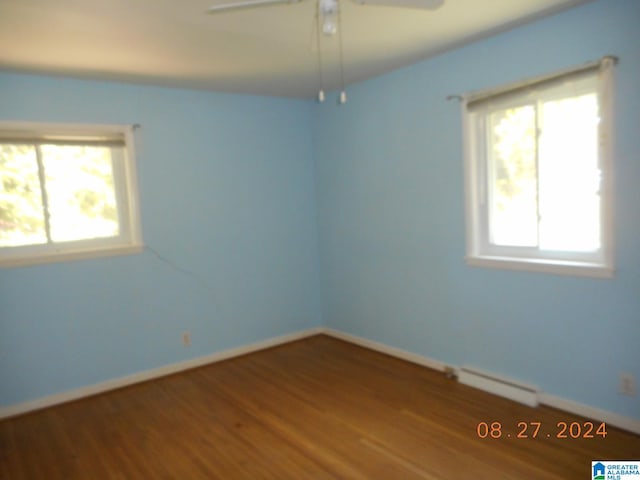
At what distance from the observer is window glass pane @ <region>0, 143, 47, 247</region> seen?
3.08m

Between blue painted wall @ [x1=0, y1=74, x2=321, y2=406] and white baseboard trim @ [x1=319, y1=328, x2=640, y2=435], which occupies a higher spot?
blue painted wall @ [x1=0, y1=74, x2=321, y2=406]

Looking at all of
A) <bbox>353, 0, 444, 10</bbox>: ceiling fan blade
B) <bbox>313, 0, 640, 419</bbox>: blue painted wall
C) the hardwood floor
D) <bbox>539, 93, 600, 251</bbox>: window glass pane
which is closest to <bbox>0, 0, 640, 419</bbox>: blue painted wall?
<bbox>313, 0, 640, 419</bbox>: blue painted wall

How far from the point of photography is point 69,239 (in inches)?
132

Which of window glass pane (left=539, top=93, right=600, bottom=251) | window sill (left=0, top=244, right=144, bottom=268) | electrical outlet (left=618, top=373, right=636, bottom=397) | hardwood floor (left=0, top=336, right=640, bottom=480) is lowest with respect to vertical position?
hardwood floor (left=0, top=336, right=640, bottom=480)

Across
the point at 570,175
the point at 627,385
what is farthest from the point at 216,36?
the point at 627,385

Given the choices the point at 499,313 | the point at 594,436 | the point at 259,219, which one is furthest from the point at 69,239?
the point at 594,436

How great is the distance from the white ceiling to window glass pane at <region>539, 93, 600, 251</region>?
58 cm

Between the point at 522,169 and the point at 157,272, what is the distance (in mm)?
2830

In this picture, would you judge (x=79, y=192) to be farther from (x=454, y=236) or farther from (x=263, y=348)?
(x=454, y=236)

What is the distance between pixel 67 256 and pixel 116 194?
1.98ft

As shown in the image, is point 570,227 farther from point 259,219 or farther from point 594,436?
point 259,219

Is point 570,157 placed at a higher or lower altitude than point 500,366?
higher

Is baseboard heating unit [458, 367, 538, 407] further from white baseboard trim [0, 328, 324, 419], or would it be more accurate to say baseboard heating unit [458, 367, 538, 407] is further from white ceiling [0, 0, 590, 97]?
white ceiling [0, 0, 590, 97]

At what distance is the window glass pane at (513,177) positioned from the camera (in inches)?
112
